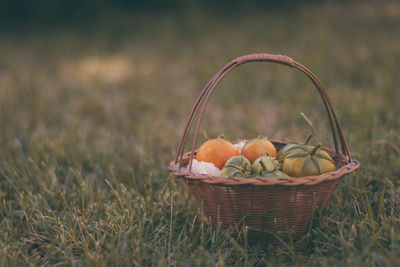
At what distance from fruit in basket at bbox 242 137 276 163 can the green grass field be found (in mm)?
346

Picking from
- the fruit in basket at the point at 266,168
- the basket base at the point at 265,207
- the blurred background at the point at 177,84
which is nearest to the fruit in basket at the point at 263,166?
the fruit in basket at the point at 266,168

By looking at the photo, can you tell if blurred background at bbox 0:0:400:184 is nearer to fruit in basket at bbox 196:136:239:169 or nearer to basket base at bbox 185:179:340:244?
fruit in basket at bbox 196:136:239:169

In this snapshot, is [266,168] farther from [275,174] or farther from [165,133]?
[165,133]

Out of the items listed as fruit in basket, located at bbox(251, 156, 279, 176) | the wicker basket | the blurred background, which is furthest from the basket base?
the blurred background

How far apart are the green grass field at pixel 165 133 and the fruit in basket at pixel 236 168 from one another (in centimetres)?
26

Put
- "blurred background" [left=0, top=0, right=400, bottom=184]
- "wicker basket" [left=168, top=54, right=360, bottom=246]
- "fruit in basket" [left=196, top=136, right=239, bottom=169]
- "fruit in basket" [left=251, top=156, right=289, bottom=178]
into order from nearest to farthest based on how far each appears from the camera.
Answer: "wicker basket" [left=168, top=54, right=360, bottom=246] < "fruit in basket" [left=251, top=156, right=289, bottom=178] < "fruit in basket" [left=196, top=136, right=239, bottom=169] < "blurred background" [left=0, top=0, right=400, bottom=184]

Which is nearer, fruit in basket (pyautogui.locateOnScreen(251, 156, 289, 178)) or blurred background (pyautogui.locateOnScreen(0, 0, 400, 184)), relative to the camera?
fruit in basket (pyautogui.locateOnScreen(251, 156, 289, 178))

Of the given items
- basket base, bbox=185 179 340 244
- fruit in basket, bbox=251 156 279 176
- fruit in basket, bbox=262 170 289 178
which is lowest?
basket base, bbox=185 179 340 244

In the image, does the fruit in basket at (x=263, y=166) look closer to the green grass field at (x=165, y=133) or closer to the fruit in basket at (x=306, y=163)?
the fruit in basket at (x=306, y=163)

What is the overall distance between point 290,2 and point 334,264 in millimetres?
9417

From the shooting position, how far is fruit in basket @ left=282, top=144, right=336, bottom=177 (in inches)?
59.0

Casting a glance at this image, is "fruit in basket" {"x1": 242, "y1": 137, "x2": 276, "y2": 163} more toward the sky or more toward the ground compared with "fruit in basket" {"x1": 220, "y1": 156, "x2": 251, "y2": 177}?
more toward the sky

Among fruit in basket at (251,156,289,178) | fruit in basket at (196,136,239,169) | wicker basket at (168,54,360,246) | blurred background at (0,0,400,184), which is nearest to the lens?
wicker basket at (168,54,360,246)

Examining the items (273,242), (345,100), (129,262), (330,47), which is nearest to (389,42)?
(330,47)
